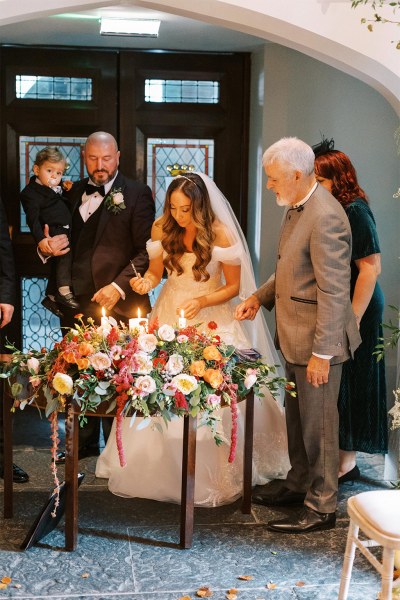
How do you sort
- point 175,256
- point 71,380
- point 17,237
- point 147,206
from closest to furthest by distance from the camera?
1. point 71,380
2. point 175,256
3. point 147,206
4. point 17,237

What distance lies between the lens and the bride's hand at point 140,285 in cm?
491

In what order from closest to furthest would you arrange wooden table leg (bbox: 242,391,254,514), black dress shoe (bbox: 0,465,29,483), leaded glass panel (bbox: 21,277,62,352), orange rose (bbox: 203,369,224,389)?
1. orange rose (bbox: 203,369,224,389)
2. wooden table leg (bbox: 242,391,254,514)
3. black dress shoe (bbox: 0,465,29,483)
4. leaded glass panel (bbox: 21,277,62,352)

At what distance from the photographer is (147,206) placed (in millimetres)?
5355

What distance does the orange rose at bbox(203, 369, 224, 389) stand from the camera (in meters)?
3.98

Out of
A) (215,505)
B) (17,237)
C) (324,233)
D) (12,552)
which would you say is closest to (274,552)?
(215,505)

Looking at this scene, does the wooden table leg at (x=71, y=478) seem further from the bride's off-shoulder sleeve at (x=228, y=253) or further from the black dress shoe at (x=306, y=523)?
the bride's off-shoulder sleeve at (x=228, y=253)

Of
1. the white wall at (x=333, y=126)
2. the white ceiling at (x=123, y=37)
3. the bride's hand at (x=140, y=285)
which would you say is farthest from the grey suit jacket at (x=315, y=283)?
the white ceiling at (x=123, y=37)

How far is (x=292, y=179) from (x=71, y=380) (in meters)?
1.33

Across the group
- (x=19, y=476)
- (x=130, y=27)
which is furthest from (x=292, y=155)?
(x=19, y=476)

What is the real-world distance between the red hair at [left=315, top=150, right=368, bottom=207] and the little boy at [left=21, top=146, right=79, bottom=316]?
1583 millimetres

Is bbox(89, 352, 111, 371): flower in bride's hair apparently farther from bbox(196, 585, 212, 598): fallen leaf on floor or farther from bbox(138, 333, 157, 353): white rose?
bbox(196, 585, 212, 598): fallen leaf on floor

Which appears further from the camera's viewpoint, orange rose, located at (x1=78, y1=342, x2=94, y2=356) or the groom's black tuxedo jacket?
the groom's black tuxedo jacket

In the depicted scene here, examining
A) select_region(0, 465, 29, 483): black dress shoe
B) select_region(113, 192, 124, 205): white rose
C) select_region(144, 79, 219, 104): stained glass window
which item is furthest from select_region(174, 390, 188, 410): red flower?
select_region(144, 79, 219, 104): stained glass window

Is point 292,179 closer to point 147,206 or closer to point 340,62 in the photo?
point 340,62
